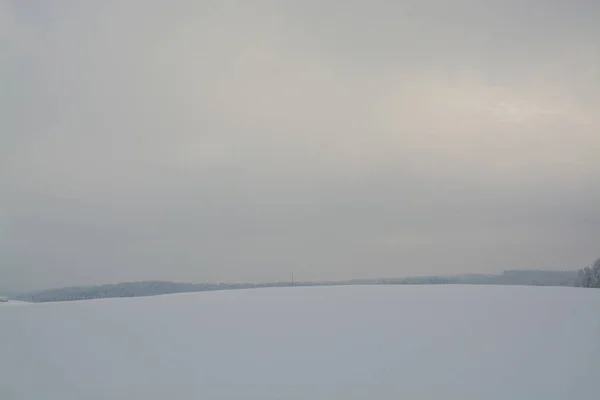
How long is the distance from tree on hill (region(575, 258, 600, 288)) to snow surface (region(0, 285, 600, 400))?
67.3 ft

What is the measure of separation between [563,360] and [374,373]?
2.57 metres

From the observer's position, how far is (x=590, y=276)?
29188mm

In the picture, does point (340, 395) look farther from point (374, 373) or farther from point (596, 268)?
point (596, 268)

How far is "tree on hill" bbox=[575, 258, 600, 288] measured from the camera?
92.9 ft

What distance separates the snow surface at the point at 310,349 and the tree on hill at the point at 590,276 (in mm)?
20521

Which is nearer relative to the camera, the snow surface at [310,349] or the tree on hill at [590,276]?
the snow surface at [310,349]

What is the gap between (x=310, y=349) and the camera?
758 cm

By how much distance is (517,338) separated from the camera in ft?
25.2

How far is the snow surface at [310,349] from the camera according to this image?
609cm

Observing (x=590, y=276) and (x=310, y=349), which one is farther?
(x=590, y=276)

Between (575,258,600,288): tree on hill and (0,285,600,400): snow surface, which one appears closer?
(0,285,600,400): snow surface

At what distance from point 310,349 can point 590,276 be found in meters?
27.5

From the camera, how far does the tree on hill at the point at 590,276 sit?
2832cm

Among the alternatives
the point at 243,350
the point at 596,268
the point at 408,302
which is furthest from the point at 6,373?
the point at 596,268
